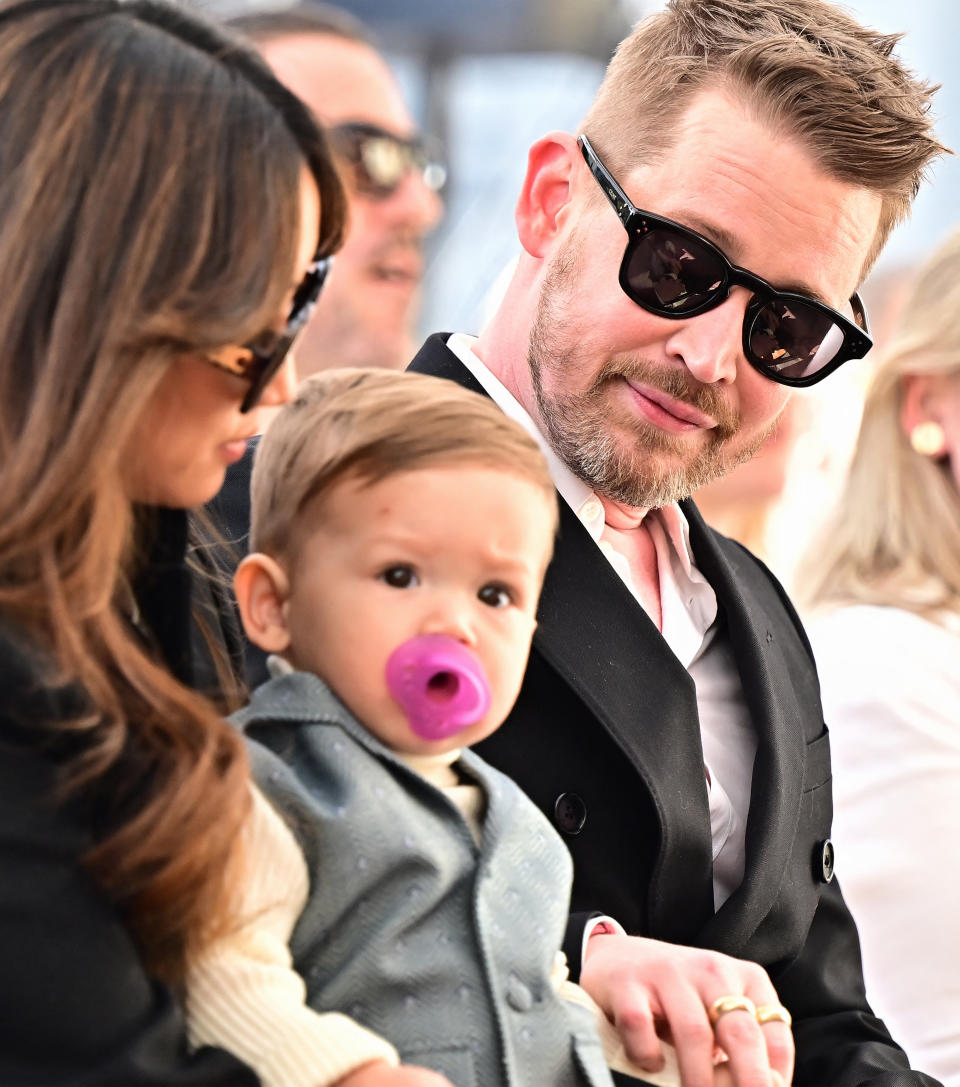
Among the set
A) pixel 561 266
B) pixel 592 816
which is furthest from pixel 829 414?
pixel 592 816

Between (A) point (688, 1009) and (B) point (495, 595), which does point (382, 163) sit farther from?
(A) point (688, 1009)

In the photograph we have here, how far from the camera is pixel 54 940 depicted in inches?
52.4

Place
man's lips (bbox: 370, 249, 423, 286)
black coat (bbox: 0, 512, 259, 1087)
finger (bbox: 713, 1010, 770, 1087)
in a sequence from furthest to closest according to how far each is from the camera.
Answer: man's lips (bbox: 370, 249, 423, 286) → finger (bbox: 713, 1010, 770, 1087) → black coat (bbox: 0, 512, 259, 1087)

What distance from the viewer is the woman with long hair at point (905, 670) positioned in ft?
10.2

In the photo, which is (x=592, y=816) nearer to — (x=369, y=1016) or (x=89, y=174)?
(x=369, y=1016)

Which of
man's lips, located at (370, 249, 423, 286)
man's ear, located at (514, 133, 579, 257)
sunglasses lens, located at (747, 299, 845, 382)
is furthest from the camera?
man's lips, located at (370, 249, 423, 286)

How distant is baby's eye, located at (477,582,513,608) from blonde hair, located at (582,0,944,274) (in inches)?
42.0

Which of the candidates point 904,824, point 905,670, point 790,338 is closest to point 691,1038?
point 790,338

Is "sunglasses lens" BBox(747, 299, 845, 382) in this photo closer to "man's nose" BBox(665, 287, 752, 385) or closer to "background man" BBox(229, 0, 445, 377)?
"man's nose" BBox(665, 287, 752, 385)

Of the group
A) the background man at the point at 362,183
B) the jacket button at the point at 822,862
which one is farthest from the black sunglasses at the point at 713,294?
the background man at the point at 362,183

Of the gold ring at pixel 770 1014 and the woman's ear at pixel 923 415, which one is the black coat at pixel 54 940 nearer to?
the gold ring at pixel 770 1014

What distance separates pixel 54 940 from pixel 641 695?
3.27 ft

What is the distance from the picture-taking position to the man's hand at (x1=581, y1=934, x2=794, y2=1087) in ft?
5.71

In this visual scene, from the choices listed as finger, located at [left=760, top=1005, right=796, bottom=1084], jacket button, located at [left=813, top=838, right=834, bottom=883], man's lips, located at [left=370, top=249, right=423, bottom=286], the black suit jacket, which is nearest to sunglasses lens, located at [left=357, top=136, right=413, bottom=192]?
man's lips, located at [left=370, top=249, right=423, bottom=286]
